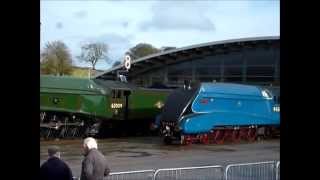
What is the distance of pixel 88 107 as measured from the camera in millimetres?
30438

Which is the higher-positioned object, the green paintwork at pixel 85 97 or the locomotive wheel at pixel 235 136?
the green paintwork at pixel 85 97

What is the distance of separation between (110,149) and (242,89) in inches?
348

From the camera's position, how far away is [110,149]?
2508 centimetres

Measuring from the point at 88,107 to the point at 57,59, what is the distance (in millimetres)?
38473

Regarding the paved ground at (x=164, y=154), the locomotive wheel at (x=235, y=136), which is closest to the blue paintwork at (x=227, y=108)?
the locomotive wheel at (x=235, y=136)

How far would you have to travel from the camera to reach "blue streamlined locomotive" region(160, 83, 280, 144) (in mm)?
27812

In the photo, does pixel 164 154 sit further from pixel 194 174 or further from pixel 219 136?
pixel 194 174

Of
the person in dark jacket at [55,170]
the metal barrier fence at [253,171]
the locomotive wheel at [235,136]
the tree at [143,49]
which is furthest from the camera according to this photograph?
the tree at [143,49]

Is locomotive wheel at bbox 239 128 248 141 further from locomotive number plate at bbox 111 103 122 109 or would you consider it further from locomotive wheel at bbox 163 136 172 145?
locomotive number plate at bbox 111 103 122 109

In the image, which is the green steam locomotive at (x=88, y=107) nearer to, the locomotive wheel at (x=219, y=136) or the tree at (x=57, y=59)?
the locomotive wheel at (x=219, y=136)

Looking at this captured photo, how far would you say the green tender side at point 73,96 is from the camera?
29438 mm

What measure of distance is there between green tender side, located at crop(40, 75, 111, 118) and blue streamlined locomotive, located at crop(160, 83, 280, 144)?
3.61m
